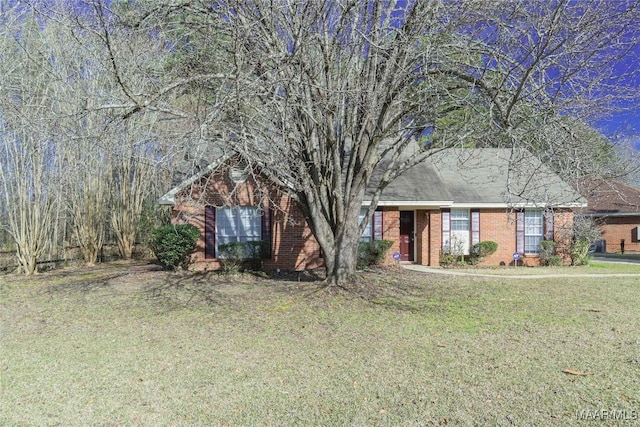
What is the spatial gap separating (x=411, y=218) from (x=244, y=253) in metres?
6.54

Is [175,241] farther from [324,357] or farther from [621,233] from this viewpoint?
[621,233]

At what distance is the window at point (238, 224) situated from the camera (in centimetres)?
1540

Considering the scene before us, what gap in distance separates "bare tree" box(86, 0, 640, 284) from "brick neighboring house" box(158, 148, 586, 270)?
4.11m

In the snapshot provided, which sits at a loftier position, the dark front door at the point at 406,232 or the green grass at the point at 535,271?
the dark front door at the point at 406,232

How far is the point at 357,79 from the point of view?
377 inches

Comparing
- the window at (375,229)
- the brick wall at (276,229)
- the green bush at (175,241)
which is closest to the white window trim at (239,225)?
the brick wall at (276,229)

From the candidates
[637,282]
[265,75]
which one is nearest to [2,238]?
[265,75]

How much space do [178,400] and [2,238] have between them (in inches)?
775

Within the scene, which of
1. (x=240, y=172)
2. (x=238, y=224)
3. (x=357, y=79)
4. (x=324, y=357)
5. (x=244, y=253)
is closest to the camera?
(x=324, y=357)

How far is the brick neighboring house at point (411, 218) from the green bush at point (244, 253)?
12.3 inches

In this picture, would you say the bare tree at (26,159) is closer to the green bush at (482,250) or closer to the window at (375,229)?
the window at (375,229)

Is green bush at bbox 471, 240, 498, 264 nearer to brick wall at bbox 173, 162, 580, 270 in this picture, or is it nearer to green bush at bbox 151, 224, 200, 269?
brick wall at bbox 173, 162, 580, 270

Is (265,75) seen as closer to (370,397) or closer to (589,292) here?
(370,397)

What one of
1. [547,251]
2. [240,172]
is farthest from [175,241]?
[547,251]
